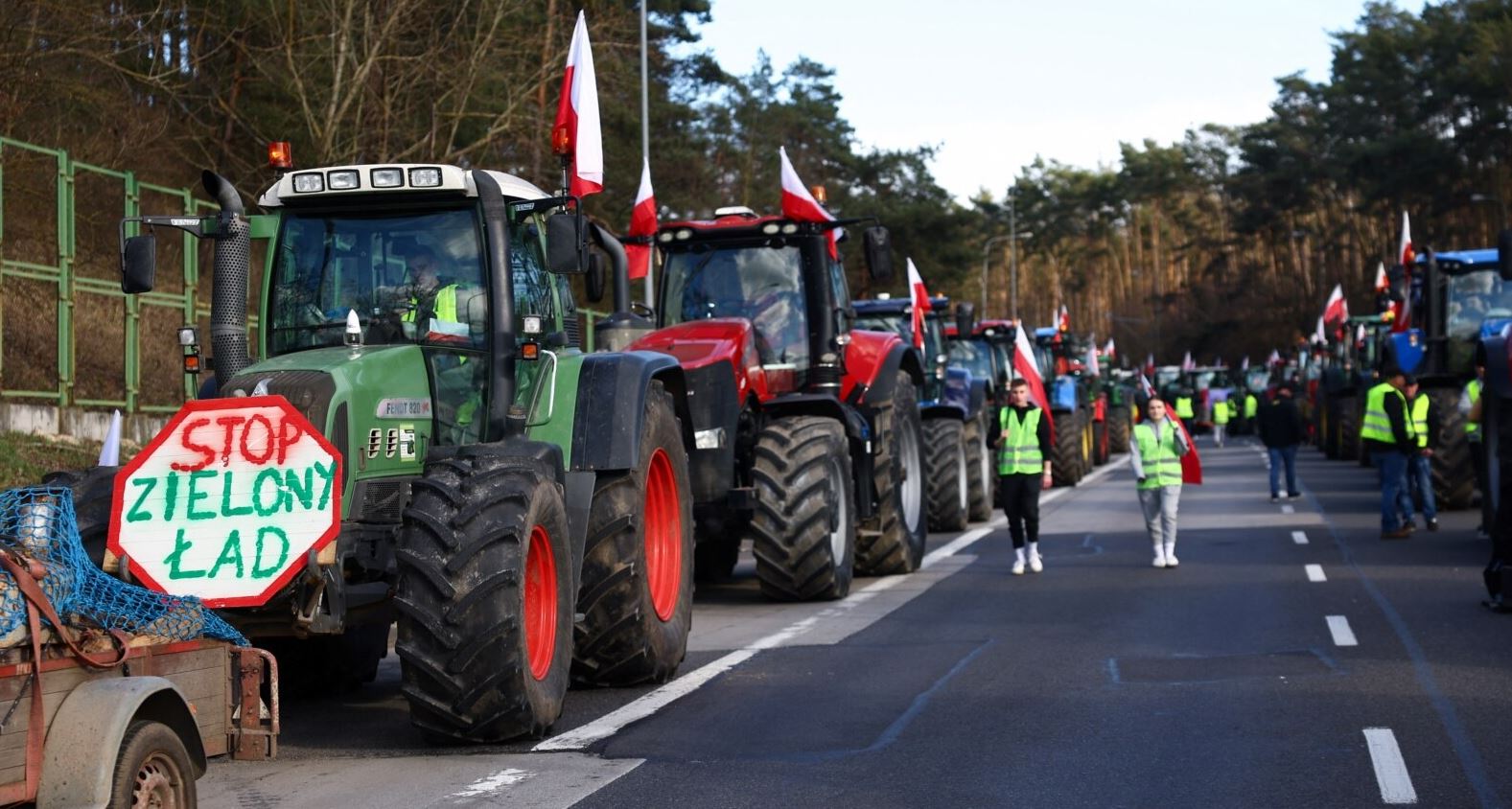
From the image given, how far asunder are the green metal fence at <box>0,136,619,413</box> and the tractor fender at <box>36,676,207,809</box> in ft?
34.9

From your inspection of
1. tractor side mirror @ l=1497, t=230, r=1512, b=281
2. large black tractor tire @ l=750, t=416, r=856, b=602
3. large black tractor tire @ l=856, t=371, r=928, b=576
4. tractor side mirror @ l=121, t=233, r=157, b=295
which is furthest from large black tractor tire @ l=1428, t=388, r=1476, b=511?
tractor side mirror @ l=121, t=233, r=157, b=295

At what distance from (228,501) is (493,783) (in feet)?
5.18

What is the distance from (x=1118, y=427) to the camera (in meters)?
48.5

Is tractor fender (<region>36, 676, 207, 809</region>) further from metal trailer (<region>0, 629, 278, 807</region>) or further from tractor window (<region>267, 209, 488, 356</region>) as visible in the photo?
tractor window (<region>267, 209, 488, 356</region>)

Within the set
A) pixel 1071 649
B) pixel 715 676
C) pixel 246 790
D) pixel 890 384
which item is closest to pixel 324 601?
pixel 246 790

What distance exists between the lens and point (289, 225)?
31.9 ft

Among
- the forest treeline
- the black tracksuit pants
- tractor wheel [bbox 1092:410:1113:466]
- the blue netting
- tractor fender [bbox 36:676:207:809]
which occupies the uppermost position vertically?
the forest treeline

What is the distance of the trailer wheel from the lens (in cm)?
570

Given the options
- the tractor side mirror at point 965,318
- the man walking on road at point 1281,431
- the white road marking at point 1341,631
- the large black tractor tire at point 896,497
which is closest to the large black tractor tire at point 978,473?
the tractor side mirror at point 965,318

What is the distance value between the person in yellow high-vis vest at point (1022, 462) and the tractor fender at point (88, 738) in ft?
42.2

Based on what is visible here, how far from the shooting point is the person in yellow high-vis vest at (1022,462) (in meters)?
18.1

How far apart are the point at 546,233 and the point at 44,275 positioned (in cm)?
955

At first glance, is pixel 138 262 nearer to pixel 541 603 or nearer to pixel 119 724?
pixel 541 603

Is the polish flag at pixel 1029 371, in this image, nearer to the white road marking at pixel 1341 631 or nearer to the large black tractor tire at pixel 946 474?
the large black tractor tire at pixel 946 474
